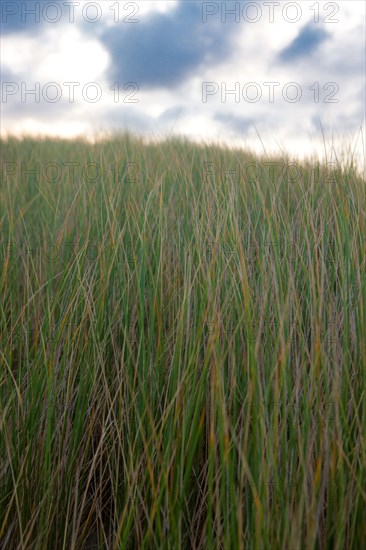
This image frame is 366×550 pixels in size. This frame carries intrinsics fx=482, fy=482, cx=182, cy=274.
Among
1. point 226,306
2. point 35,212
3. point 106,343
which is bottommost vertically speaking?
point 106,343

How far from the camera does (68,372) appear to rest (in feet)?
6.14

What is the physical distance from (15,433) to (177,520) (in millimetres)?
683

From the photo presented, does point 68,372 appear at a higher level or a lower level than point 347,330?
lower

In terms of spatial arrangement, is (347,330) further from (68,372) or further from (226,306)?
(68,372)

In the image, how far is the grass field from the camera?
1392 mm

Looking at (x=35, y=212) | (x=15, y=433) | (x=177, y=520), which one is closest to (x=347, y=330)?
(x=177, y=520)

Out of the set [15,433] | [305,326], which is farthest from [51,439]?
[305,326]

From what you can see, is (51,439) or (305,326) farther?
(305,326)

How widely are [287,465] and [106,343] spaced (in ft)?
2.66

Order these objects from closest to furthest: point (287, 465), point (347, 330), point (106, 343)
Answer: point (287, 465)
point (347, 330)
point (106, 343)

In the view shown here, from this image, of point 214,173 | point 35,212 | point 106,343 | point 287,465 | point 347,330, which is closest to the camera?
point 287,465

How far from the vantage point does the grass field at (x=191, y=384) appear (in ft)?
4.57

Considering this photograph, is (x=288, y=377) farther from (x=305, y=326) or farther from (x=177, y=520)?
(x=177, y=520)

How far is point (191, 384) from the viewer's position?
161 cm
